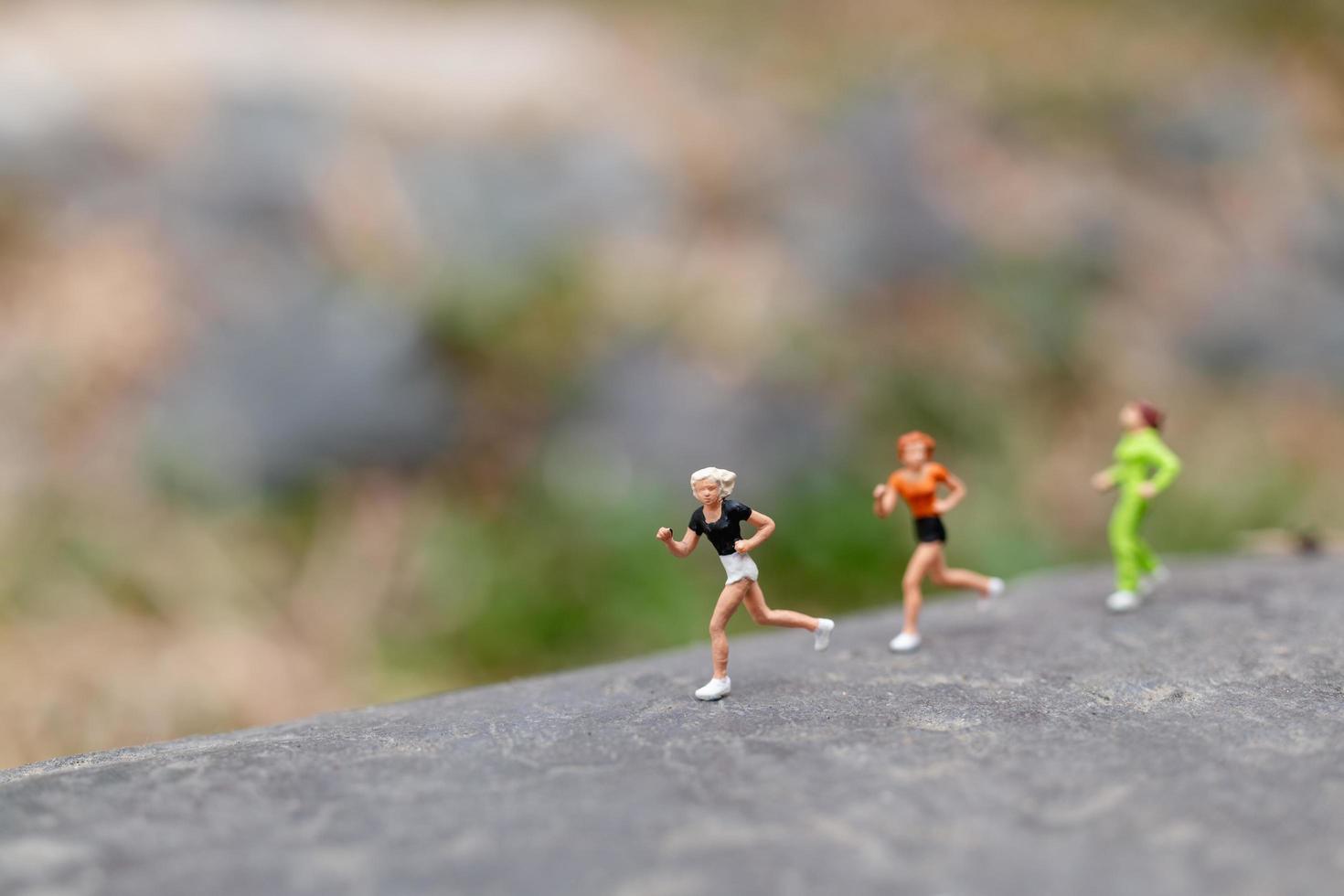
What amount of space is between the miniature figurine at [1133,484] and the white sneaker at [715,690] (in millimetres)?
1642

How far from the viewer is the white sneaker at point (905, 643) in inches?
155

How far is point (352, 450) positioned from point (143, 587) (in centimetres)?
144

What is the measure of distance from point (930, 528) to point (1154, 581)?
143 centimetres

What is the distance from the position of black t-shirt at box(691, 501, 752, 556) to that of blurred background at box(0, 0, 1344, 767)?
9.48ft

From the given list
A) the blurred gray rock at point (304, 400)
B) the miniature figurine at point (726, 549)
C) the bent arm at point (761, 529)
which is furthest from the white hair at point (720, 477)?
the blurred gray rock at point (304, 400)

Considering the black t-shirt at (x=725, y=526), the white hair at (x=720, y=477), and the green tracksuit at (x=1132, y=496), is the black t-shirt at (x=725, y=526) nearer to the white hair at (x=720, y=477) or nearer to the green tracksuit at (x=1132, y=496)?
the white hair at (x=720, y=477)

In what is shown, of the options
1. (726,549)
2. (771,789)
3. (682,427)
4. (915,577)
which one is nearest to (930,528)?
(915,577)

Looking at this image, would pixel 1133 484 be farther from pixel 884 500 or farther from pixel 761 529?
pixel 761 529

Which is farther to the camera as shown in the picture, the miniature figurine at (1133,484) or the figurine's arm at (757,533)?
the miniature figurine at (1133,484)

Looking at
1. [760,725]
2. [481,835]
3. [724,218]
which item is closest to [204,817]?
[481,835]

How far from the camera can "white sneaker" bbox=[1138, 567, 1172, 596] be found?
15.0 ft

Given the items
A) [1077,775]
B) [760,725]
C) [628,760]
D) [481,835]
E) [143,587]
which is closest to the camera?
[481,835]

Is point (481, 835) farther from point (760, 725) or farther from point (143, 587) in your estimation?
point (143, 587)

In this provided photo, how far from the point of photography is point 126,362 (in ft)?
23.9
